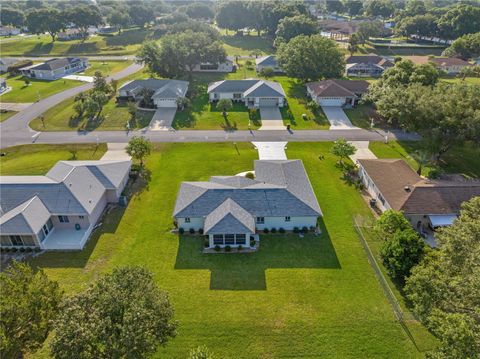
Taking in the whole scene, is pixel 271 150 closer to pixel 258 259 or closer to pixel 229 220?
pixel 229 220

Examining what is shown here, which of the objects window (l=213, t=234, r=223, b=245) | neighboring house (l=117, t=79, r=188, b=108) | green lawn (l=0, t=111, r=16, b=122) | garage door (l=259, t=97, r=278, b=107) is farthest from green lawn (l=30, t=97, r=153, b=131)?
window (l=213, t=234, r=223, b=245)

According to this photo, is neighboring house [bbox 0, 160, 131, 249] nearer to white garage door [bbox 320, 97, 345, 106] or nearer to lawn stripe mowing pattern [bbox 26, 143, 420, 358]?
lawn stripe mowing pattern [bbox 26, 143, 420, 358]

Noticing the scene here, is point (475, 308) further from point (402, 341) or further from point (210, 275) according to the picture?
point (210, 275)

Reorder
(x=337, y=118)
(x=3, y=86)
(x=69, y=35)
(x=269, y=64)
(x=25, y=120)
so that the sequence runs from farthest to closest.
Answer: (x=69, y=35)
(x=269, y=64)
(x=3, y=86)
(x=337, y=118)
(x=25, y=120)

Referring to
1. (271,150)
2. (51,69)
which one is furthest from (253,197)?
(51,69)

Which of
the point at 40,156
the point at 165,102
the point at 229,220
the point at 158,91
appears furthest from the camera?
the point at 158,91

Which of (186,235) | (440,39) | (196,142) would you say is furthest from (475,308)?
(440,39)
